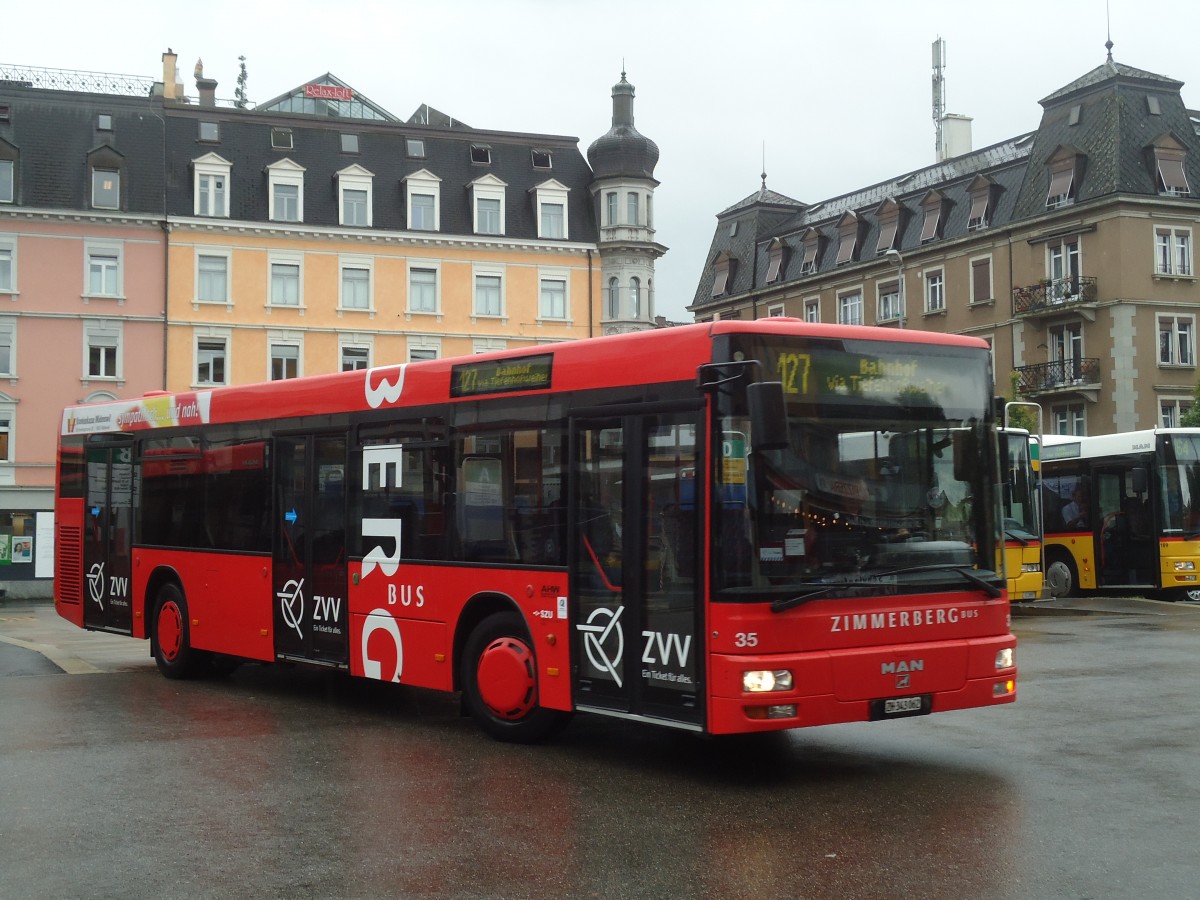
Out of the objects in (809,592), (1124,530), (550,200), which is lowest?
(809,592)

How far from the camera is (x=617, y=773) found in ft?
31.3

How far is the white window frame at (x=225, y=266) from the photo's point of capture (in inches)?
2034

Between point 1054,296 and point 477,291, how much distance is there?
20.9m

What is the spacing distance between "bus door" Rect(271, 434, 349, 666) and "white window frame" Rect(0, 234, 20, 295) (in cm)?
3984

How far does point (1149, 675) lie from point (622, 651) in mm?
7378

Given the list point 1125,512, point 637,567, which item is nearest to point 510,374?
point 637,567

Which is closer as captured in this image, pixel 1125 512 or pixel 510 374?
pixel 510 374

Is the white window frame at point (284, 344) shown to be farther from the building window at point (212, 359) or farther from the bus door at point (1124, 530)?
the bus door at point (1124, 530)

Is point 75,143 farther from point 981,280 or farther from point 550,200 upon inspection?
point 981,280

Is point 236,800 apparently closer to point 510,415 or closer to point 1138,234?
point 510,415

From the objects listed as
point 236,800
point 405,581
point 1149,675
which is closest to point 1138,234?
point 1149,675

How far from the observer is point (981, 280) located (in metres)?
56.1

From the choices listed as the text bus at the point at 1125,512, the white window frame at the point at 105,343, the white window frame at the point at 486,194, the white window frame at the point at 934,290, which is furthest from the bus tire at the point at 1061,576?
the white window frame at the point at 105,343

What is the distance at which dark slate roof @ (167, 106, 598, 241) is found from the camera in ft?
175
